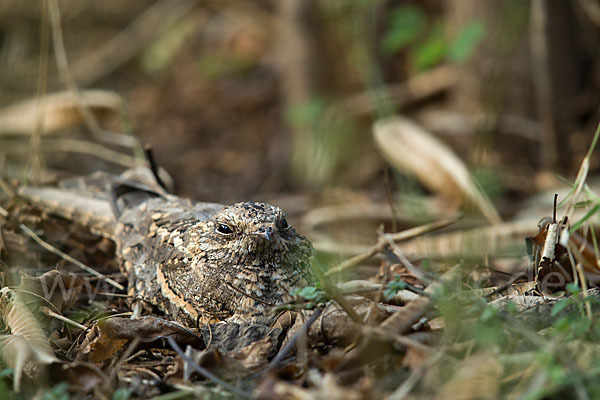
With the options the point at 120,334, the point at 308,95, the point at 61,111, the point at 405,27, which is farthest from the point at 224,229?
the point at 308,95

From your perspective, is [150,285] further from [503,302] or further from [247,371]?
[503,302]

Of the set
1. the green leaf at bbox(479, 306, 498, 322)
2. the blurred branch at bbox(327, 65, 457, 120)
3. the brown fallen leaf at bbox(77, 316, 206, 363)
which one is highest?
the blurred branch at bbox(327, 65, 457, 120)

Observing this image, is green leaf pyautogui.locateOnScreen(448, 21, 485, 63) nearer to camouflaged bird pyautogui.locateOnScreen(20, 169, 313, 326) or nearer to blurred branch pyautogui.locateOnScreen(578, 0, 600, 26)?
blurred branch pyautogui.locateOnScreen(578, 0, 600, 26)

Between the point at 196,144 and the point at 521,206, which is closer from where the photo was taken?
the point at 521,206

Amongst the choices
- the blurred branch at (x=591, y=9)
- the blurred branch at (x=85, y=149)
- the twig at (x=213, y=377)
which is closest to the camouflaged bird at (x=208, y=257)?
the twig at (x=213, y=377)

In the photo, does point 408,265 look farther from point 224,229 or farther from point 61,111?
point 61,111

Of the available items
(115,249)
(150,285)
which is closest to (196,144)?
(115,249)

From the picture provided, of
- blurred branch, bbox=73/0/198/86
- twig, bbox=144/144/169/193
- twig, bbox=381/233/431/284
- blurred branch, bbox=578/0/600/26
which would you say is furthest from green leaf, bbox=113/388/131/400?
blurred branch, bbox=73/0/198/86
